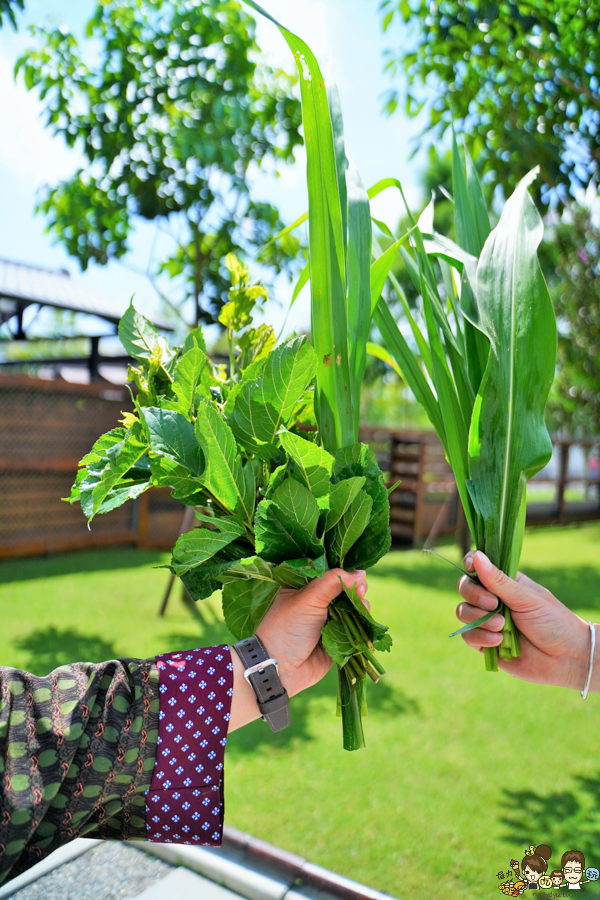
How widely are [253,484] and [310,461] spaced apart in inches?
3.5

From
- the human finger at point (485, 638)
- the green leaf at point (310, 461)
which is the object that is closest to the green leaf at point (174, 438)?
the green leaf at point (310, 461)

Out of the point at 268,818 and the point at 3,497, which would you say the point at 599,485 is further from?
the point at 268,818

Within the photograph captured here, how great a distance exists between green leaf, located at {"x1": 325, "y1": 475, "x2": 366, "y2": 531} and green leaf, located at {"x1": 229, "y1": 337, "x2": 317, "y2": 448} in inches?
4.3

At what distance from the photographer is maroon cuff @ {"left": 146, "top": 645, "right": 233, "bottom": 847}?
761 millimetres

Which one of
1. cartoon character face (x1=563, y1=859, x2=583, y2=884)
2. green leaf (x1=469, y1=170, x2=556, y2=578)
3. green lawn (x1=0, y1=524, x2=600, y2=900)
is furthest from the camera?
green lawn (x1=0, y1=524, x2=600, y2=900)

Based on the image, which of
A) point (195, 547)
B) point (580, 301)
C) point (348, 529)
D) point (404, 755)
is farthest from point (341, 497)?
point (580, 301)

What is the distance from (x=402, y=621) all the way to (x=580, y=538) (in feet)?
14.9

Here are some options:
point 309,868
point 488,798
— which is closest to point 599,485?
point 488,798

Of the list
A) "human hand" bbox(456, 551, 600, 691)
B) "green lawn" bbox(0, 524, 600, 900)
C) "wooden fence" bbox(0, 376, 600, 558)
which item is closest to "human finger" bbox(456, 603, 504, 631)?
"human hand" bbox(456, 551, 600, 691)

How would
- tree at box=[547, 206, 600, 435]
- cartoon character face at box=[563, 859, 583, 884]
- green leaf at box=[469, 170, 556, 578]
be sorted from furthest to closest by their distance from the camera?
tree at box=[547, 206, 600, 435]
cartoon character face at box=[563, 859, 583, 884]
green leaf at box=[469, 170, 556, 578]

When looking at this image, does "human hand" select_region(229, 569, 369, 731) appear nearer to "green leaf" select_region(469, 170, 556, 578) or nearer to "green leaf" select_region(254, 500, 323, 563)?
"green leaf" select_region(254, 500, 323, 563)

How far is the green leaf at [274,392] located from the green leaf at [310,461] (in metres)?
0.06

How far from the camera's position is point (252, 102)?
3.97 m

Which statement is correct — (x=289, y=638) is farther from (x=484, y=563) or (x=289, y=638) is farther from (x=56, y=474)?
(x=56, y=474)
